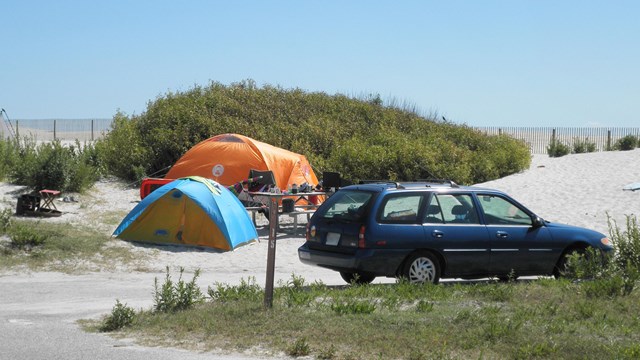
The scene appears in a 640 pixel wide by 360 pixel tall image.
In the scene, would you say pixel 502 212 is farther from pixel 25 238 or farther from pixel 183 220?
pixel 25 238

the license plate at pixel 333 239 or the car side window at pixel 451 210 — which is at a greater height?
the car side window at pixel 451 210

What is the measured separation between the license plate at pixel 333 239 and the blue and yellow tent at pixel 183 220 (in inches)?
225

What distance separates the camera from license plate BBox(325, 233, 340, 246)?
12922 millimetres

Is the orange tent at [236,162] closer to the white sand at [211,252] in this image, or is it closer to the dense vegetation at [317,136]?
the white sand at [211,252]

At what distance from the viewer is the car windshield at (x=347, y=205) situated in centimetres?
1284

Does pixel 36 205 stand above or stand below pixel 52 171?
below

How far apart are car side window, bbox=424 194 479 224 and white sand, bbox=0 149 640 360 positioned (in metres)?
2.18

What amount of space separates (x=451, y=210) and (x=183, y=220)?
7250 millimetres

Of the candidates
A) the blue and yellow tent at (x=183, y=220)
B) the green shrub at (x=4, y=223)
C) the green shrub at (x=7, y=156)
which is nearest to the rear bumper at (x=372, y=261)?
the blue and yellow tent at (x=183, y=220)

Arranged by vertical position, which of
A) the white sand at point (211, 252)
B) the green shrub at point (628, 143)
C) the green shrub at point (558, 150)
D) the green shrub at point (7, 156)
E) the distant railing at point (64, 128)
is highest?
the distant railing at point (64, 128)

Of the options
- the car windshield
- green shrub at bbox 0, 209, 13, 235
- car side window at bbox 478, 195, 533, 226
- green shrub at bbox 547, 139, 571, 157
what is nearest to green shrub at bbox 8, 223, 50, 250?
green shrub at bbox 0, 209, 13, 235

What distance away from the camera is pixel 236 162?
2441 centimetres

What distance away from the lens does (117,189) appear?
2738 cm

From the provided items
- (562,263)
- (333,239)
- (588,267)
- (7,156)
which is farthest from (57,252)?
(7,156)
